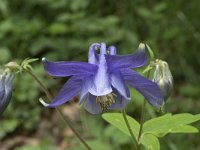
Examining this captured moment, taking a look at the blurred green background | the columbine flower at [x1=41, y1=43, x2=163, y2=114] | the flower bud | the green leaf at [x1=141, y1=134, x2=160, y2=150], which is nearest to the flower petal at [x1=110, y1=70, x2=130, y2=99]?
the columbine flower at [x1=41, y1=43, x2=163, y2=114]

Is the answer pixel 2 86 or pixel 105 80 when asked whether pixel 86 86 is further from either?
pixel 2 86

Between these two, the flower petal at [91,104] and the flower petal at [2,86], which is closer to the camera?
the flower petal at [91,104]

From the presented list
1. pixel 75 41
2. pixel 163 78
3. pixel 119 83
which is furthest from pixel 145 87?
pixel 75 41

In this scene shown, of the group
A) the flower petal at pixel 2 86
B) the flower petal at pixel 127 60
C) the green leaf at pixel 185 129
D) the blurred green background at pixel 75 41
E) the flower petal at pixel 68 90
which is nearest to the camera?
the flower petal at pixel 127 60

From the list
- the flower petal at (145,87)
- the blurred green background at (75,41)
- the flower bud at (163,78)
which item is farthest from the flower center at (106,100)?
the blurred green background at (75,41)

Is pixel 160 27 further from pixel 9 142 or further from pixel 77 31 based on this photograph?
pixel 9 142

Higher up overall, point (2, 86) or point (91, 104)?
point (2, 86)

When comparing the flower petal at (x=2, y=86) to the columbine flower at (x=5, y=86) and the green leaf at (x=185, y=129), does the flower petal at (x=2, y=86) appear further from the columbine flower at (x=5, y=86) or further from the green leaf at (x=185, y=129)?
the green leaf at (x=185, y=129)
